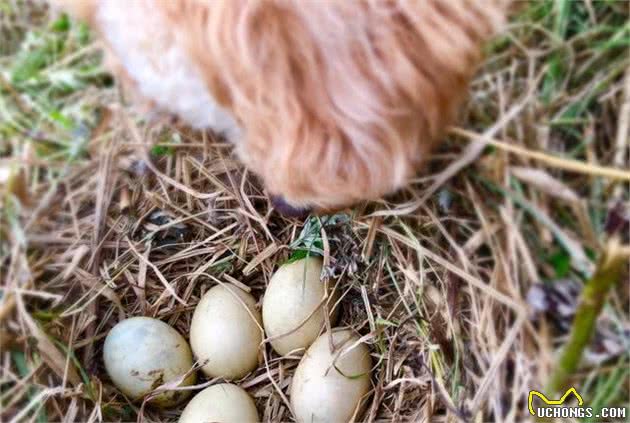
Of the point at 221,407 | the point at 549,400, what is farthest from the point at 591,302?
the point at 221,407

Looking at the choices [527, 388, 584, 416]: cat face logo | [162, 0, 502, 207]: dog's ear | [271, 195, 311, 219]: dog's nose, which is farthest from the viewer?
[271, 195, 311, 219]: dog's nose

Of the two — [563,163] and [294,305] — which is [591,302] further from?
[294,305]

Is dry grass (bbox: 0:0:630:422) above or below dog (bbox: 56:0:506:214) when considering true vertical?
below

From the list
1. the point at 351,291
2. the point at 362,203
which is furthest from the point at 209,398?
the point at 362,203

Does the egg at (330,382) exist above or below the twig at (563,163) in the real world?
below

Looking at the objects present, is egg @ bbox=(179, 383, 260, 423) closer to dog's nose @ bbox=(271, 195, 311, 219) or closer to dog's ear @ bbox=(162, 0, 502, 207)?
dog's nose @ bbox=(271, 195, 311, 219)

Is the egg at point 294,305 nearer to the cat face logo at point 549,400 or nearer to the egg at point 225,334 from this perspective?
the egg at point 225,334

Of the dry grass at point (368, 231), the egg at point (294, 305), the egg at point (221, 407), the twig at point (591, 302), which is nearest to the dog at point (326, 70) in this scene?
the dry grass at point (368, 231)

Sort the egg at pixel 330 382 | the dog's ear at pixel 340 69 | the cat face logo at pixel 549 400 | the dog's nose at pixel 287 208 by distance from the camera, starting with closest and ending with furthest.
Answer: the dog's ear at pixel 340 69
the cat face logo at pixel 549 400
the dog's nose at pixel 287 208
the egg at pixel 330 382

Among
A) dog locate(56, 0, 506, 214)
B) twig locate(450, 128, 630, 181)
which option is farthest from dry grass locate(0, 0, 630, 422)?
dog locate(56, 0, 506, 214)
